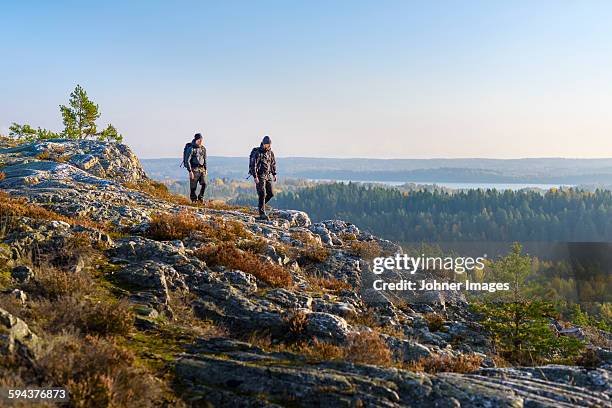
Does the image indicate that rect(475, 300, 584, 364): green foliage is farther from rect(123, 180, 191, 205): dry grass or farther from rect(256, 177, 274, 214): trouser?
rect(123, 180, 191, 205): dry grass

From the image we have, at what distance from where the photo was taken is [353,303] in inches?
434

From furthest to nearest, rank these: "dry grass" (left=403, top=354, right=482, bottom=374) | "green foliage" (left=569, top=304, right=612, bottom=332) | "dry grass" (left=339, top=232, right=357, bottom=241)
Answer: "green foliage" (left=569, top=304, right=612, bottom=332) < "dry grass" (left=339, top=232, right=357, bottom=241) < "dry grass" (left=403, top=354, right=482, bottom=374)

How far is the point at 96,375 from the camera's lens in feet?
17.0

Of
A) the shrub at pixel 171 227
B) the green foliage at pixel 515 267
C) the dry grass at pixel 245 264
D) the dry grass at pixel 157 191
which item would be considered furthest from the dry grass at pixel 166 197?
the green foliage at pixel 515 267

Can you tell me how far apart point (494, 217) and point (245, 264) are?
600 ft

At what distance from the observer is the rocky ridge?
581 cm

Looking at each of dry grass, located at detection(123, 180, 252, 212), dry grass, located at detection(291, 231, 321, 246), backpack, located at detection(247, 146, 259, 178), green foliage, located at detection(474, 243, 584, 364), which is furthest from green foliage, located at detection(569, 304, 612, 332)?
dry grass, located at detection(123, 180, 252, 212)

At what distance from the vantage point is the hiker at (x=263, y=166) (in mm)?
18312

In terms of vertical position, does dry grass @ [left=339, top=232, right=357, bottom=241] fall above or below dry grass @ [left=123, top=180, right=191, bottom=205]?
below

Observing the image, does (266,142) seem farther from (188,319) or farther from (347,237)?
(188,319)

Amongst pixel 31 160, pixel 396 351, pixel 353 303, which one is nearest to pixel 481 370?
pixel 396 351

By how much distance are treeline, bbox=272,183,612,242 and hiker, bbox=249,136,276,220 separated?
16247 cm

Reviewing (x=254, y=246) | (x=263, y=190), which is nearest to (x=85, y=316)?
(x=254, y=246)

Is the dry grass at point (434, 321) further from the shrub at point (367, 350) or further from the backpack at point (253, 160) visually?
the backpack at point (253, 160)
